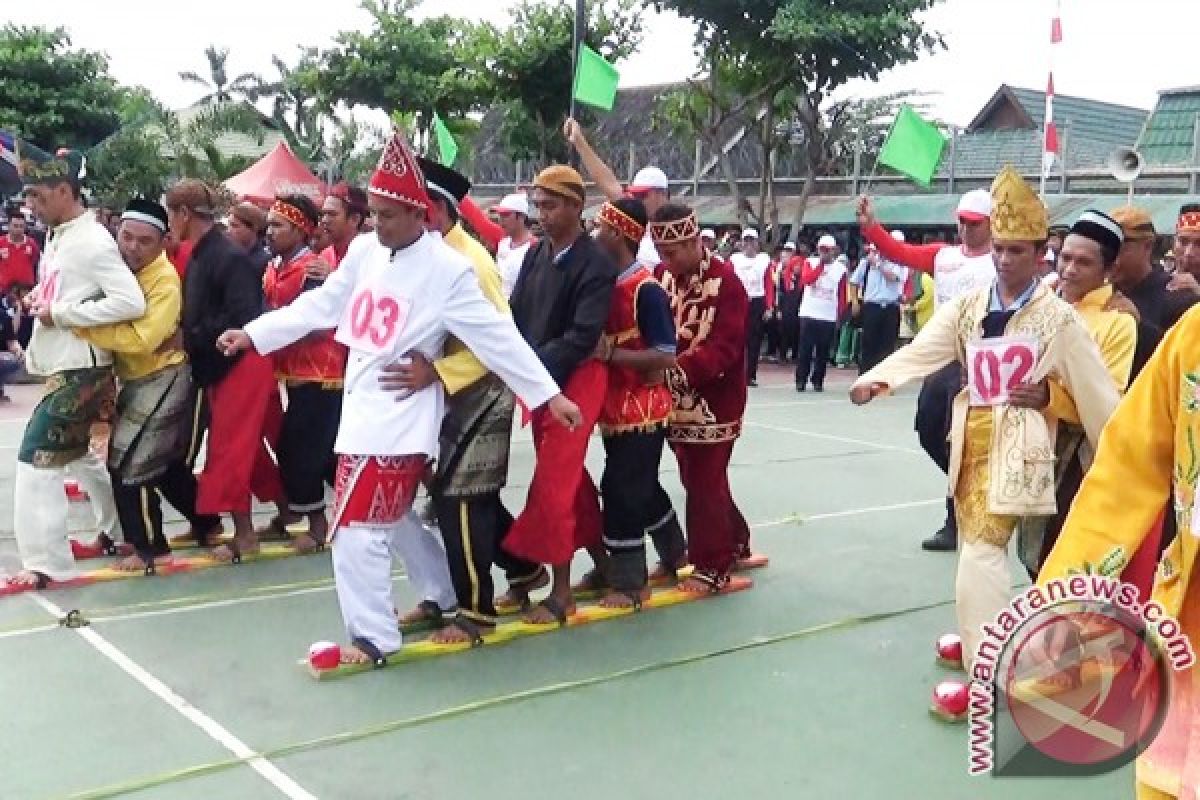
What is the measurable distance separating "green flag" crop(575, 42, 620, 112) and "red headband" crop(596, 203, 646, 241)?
4.95 meters

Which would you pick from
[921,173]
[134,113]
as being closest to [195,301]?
[921,173]

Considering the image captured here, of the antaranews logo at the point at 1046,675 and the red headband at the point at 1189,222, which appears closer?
the antaranews logo at the point at 1046,675

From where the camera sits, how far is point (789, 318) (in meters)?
16.9

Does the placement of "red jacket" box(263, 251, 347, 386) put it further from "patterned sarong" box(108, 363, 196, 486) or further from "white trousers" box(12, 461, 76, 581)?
"white trousers" box(12, 461, 76, 581)

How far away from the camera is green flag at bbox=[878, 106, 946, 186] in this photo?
933cm

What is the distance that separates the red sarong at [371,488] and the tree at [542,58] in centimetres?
1379

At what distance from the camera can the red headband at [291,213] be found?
19.8 feet

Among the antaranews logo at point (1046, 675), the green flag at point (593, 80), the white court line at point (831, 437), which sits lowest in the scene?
the white court line at point (831, 437)

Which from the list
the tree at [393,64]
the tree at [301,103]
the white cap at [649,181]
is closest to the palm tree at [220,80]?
the tree at [301,103]

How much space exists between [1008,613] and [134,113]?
27460 millimetres

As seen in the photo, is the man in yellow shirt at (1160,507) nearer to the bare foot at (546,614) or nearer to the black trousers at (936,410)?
the bare foot at (546,614)

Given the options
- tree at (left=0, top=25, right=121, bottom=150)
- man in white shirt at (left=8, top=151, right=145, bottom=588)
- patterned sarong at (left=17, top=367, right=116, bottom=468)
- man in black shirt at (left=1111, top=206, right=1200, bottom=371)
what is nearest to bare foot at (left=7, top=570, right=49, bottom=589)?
man in white shirt at (left=8, top=151, right=145, bottom=588)

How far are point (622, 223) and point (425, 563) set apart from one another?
1.58 meters

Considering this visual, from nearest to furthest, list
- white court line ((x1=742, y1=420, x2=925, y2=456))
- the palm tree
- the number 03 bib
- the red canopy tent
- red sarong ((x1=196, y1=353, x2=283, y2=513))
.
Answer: the number 03 bib
red sarong ((x1=196, y1=353, x2=283, y2=513))
white court line ((x1=742, y1=420, x2=925, y2=456))
the red canopy tent
the palm tree
